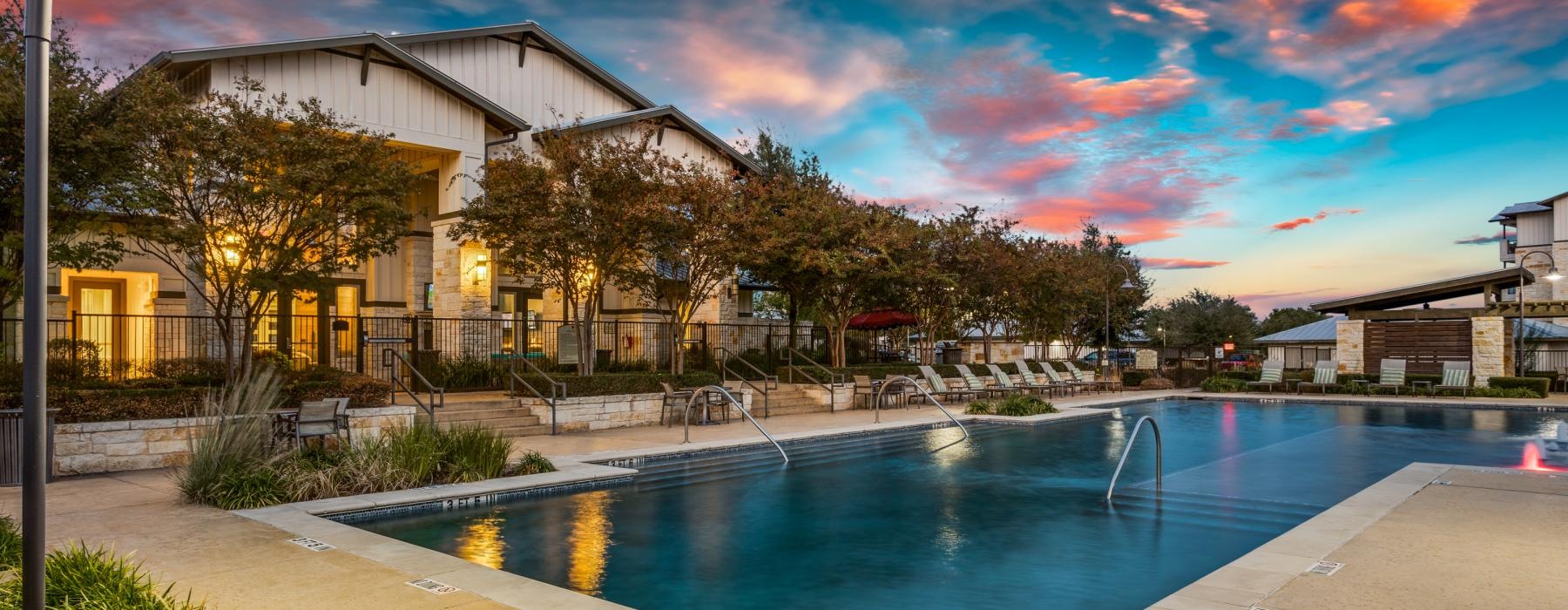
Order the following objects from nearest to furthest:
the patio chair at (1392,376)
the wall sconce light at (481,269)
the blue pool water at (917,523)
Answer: the blue pool water at (917,523) < the wall sconce light at (481,269) < the patio chair at (1392,376)

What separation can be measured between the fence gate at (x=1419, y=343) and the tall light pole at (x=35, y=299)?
105 ft

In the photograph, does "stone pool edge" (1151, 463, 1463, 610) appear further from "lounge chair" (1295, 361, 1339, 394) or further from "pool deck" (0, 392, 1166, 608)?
"lounge chair" (1295, 361, 1339, 394)

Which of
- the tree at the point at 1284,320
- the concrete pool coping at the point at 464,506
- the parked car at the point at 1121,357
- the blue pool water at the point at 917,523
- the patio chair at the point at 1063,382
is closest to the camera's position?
the concrete pool coping at the point at 464,506

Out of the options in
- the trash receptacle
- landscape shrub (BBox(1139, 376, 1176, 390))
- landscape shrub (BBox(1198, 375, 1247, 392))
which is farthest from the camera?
landscape shrub (BBox(1139, 376, 1176, 390))

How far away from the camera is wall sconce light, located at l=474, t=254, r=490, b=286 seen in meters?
21.3

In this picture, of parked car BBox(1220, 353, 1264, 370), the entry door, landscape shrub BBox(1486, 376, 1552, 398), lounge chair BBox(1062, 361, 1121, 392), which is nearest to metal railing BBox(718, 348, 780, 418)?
lounge chair BBox(1062, 361, 1121, 392)

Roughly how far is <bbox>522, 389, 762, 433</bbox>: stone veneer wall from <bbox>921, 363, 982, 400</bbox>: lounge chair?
793cm

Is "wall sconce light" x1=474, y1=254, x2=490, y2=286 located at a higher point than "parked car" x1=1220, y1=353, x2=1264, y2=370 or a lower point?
higher

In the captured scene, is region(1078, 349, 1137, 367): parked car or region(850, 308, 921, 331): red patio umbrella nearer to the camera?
region(850, 308, 921, 331): red patio umbrella

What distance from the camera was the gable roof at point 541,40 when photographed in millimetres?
23000

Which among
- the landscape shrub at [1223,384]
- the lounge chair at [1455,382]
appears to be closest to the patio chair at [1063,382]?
the landscape shrub at [1223,384]

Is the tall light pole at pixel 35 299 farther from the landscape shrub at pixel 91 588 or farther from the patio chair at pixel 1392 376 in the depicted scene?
the patio chair at pixel 1392 376

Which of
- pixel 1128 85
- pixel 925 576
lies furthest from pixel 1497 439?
pixel 925 576

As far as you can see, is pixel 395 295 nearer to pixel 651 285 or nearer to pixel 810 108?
pixel 651 285
